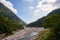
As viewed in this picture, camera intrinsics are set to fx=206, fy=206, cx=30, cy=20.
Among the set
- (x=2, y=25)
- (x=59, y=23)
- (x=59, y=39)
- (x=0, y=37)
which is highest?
(x=2, y=25)

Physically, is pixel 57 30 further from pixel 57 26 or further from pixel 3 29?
pixel 3 29

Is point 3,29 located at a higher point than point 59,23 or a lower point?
higher

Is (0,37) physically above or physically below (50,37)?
above

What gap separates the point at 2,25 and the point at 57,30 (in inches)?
2120

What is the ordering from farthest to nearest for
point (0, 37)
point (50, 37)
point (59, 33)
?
point (0, 37) < point (50, 37) < point (59, 33)

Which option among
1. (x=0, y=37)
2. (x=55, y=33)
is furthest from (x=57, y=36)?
(x=0, y=37)

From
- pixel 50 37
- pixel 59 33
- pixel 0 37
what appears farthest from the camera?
pixel 0 37

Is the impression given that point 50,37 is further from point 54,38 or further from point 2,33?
point 2,33

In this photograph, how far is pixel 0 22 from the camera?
92.8 meters

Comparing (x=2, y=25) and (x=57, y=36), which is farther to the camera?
(x=2, y=25)

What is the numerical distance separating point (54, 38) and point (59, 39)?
146 centimetres

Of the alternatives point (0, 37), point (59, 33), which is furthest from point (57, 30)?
point (0, 37)

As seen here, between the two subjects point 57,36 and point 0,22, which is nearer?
point 57,36

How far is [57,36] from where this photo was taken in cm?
4006
